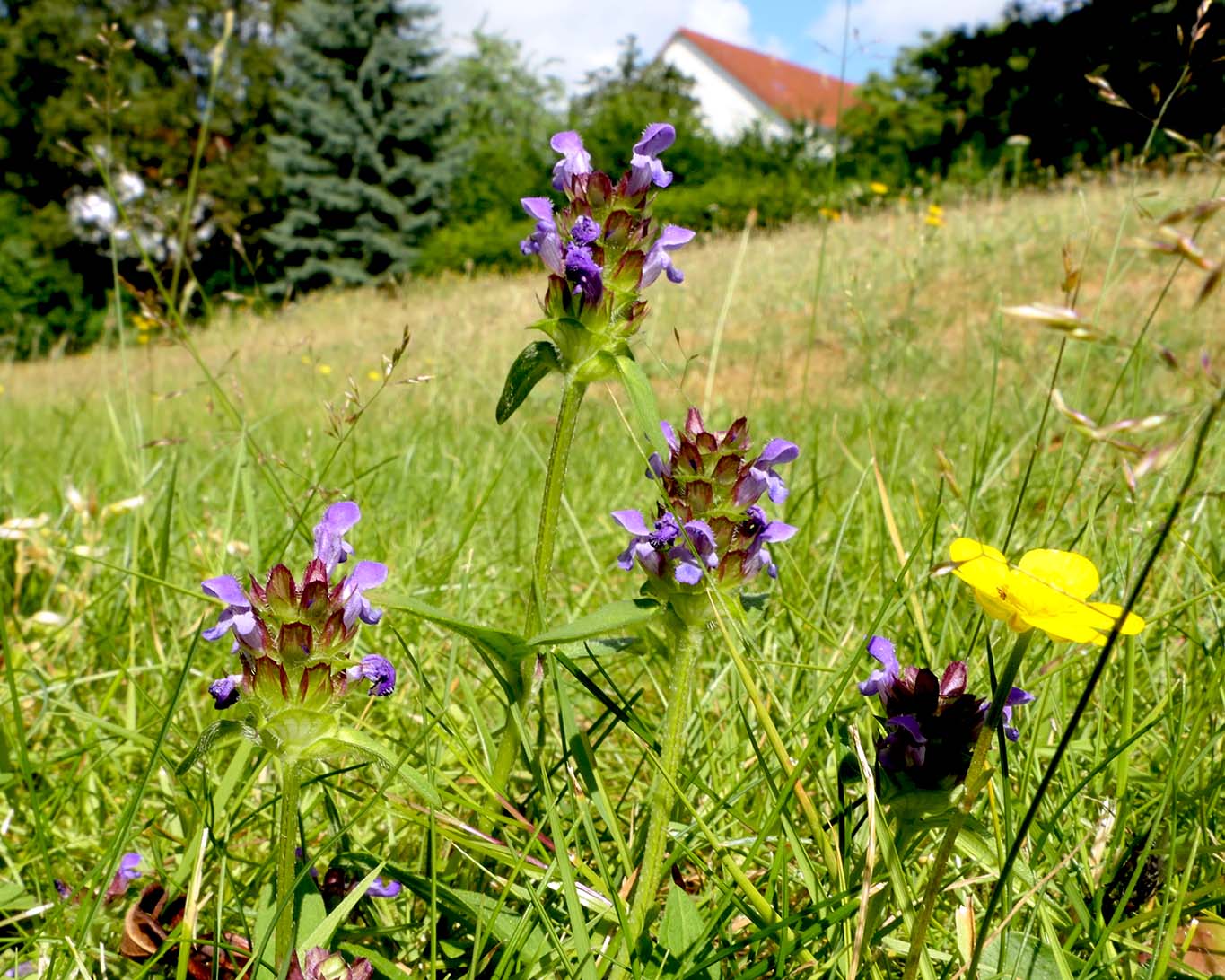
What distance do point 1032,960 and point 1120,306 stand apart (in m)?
7.07

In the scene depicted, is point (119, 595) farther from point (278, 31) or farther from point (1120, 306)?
point (278, 31)

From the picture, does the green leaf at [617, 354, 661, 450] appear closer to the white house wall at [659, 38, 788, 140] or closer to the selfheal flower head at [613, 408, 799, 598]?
the selfheal flower head at [613, 408, 799, 598]

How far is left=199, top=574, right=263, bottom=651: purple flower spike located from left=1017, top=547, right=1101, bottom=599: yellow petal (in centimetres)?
75

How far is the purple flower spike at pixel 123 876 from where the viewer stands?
1.20 metres

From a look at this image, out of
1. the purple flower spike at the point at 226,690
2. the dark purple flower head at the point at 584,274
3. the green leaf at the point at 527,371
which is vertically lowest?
the purple flower spike at the point at 226,690

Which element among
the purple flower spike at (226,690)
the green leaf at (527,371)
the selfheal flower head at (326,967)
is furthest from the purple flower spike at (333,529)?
the selfheal flower head at (326,967)

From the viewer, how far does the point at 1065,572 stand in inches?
39.4

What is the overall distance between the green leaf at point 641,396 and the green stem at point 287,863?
515mm

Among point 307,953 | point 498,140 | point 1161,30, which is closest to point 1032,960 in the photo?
point 307,953

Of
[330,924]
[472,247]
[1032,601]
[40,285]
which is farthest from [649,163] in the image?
[40,285]

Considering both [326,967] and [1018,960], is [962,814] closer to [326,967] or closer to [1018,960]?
[1018,960]

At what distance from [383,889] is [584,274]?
771mm

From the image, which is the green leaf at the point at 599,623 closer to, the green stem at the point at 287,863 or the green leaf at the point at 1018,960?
the green stem at the point at 287,863

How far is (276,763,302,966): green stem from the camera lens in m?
0.89
